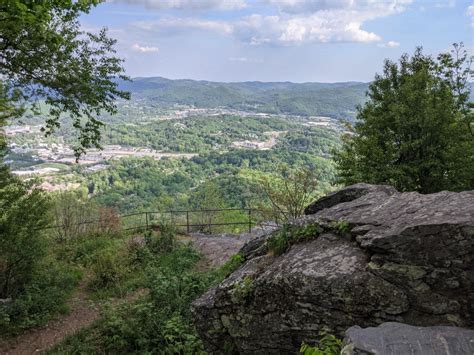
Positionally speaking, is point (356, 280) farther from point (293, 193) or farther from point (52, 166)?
point (52, 166)

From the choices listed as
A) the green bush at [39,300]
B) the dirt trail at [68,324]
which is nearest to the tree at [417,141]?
the dirt trail at [68,324]

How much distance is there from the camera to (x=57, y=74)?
8.98 m

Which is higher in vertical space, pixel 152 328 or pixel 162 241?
pixel 152 328

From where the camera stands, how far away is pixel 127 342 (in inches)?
264

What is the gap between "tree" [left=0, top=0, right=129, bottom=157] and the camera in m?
8.09

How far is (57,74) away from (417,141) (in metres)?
11.3

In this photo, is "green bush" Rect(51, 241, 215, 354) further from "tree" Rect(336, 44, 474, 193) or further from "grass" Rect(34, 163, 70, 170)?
"grass" Rect(34, 163, 70, 170)

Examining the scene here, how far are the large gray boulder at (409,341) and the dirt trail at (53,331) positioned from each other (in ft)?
21.7

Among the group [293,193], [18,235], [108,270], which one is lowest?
[108,270]

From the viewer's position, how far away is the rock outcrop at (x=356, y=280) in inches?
144

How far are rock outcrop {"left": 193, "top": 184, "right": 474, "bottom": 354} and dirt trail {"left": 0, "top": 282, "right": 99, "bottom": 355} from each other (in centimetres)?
440

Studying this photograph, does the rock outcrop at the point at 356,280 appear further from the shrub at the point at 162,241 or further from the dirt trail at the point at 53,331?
the shrub at the point at 162,241

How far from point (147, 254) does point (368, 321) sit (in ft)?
32.0

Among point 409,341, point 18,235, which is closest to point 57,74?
point 18,235
